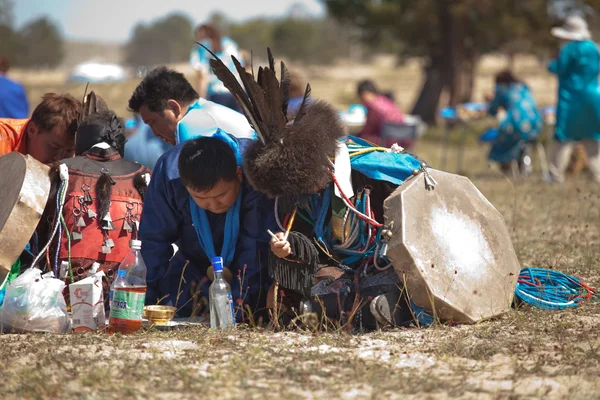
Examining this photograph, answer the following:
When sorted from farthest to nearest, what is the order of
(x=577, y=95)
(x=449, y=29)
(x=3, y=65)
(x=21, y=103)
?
(x=449, y=29), (x=577, y=95), (x=3, y=65), (x=21, y=103)

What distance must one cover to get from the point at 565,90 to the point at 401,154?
6783 mm

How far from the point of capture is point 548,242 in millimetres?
6301

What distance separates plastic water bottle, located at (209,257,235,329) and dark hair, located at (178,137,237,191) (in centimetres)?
39

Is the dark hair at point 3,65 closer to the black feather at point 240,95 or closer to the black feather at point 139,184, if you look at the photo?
the black feather at point 139,184

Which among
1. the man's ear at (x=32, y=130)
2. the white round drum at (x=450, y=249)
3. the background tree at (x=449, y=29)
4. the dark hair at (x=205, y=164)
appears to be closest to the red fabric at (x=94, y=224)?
the dark hair at (x=205, y=164)

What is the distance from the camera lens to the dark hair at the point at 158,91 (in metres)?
5.57

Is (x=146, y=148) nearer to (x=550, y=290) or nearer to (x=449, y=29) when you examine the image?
(x=550, y=290)

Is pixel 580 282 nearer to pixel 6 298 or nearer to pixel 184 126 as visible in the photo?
pixel 184 126

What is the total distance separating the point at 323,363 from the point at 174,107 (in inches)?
101

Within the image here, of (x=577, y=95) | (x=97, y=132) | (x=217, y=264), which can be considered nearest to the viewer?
(x=217, y=264)

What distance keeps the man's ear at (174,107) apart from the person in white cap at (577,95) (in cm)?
625

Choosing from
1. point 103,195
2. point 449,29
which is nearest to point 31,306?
point 103,195

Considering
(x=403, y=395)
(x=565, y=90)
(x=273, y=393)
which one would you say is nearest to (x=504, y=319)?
(x=403, y=395)

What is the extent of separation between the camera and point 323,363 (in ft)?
11.8
